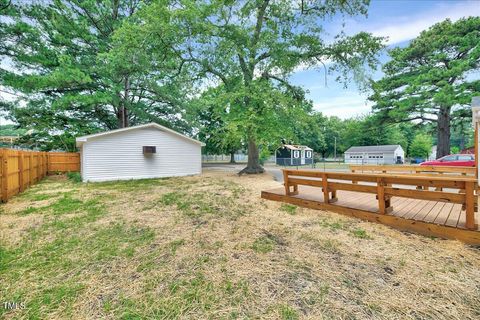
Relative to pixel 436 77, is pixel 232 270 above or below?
below

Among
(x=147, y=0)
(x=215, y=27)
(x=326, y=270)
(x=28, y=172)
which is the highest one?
(x=147, y=0)

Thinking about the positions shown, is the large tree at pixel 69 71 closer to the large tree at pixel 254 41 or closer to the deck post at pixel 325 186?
the large tree at pixel 254 41

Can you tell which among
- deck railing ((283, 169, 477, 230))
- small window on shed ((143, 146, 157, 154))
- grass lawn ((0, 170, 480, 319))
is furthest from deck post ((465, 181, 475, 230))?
small window on shed ((143, 146, 157, 154))

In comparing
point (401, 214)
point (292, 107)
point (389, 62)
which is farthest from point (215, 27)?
point (389, 62)

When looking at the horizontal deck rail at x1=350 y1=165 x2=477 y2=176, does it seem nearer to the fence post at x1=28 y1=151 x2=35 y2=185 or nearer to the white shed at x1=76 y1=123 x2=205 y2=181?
the white shed at x1=76 y1=123 x2=205 y2=181

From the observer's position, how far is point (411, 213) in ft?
12.9

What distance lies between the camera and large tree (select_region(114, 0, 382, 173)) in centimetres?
1038

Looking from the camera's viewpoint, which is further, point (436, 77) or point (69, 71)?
point (436, 77)

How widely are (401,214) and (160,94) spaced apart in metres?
15.6

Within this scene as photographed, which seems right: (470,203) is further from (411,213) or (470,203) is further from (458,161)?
(458,161)

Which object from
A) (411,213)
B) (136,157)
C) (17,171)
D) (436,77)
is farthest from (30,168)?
(436,77)

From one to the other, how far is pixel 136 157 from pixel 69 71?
5603 millimetres

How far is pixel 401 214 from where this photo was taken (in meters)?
3.93

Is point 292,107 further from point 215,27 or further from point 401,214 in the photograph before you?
point 401,214
